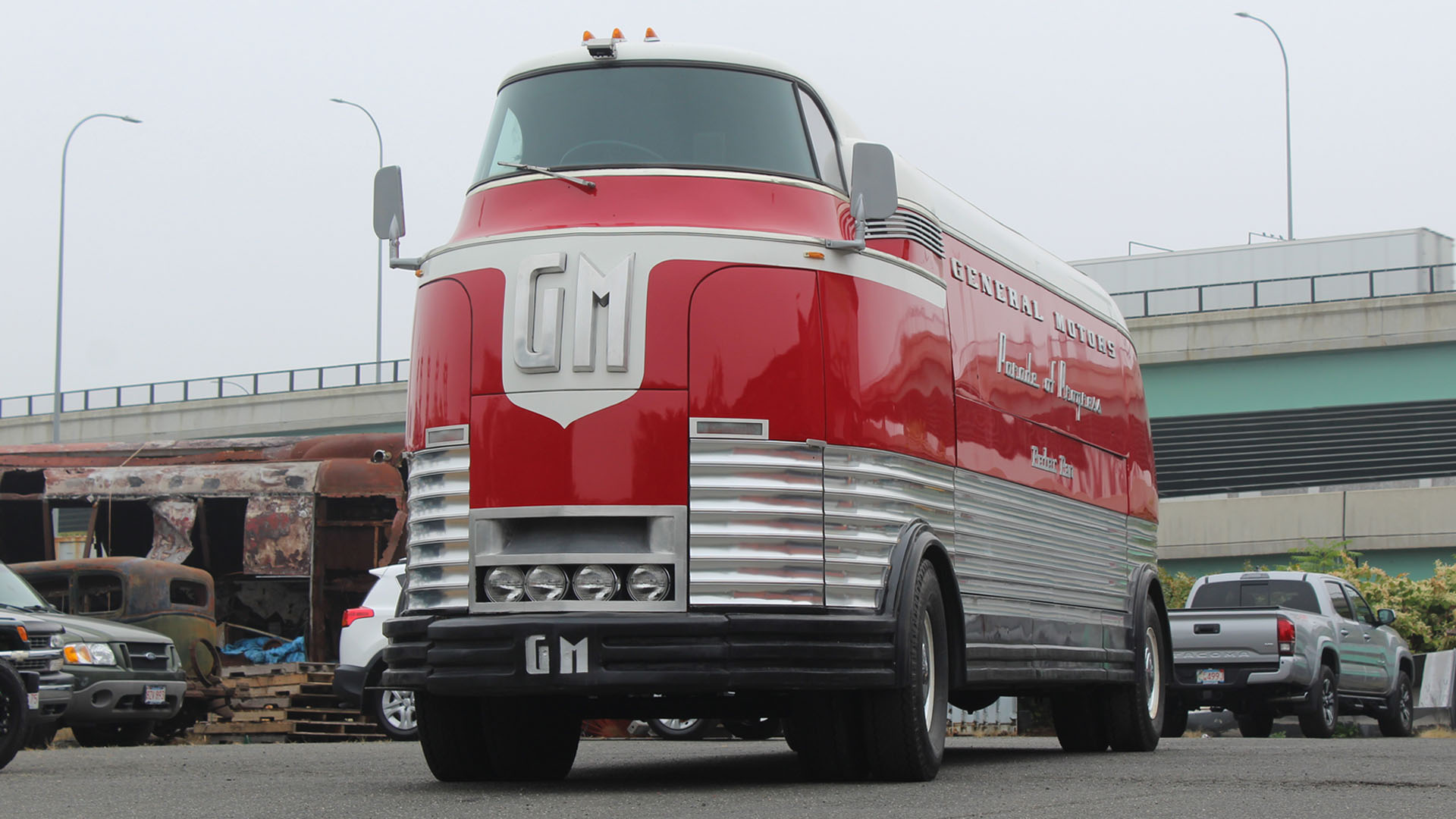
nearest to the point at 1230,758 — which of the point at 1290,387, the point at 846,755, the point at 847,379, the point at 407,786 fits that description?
the point at 846,755

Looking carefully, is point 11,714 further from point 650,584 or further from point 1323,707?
point 1323,707

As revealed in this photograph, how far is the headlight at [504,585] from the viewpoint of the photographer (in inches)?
356

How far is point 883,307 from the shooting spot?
9.65m

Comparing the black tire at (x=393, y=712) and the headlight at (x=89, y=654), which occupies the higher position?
the headlight at (x=89, y=654)

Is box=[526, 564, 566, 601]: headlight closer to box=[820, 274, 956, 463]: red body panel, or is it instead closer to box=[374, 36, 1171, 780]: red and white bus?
box=[374, 36, 1171, 780]: red and white bus

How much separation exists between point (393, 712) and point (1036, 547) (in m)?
7.79

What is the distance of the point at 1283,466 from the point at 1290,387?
5.90ft

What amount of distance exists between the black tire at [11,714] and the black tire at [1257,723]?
12.1m

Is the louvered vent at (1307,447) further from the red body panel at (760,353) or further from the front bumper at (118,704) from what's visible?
the red body panel at (760,353)

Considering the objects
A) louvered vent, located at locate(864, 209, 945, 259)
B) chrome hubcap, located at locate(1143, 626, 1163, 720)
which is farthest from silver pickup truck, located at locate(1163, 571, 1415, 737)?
louvered vent, located at locate(864, 209, 945, 259)

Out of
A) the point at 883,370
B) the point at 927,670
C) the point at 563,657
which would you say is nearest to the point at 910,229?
the point at 883,370

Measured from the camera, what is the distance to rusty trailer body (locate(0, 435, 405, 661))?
72.7 ft

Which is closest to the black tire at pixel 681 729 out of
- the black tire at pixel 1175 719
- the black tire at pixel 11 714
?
the black tire at pixel 1175 719

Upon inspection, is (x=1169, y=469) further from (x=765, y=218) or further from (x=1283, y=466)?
(x=765, y=218)
